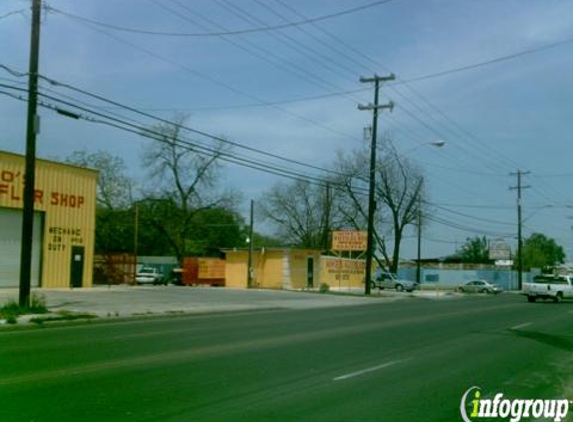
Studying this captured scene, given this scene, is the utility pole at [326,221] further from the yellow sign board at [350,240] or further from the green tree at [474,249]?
the green tree at [474,249]

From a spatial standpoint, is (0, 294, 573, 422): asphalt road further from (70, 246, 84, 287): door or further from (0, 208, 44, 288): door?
(70, 246, 84, 287): door

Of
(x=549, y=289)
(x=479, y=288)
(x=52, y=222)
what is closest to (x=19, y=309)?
(x=52, y=222)

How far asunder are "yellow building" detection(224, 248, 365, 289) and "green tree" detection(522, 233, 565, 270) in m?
83.5

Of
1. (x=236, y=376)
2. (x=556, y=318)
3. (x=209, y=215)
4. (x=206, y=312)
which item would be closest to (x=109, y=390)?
(x=236, y=376)

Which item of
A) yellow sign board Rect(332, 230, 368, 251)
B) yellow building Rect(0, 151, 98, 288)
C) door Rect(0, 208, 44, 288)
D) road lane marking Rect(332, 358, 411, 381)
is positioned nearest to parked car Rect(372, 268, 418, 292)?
yellow sign board Rect(332, 230, 368, 251)

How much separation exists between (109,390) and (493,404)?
5.02 m

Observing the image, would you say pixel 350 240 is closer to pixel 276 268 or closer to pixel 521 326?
pixel 276 268

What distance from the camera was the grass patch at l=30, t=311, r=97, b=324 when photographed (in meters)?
21.3

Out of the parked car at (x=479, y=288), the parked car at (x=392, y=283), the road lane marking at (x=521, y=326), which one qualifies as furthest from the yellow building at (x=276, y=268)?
the road lane marking at (x=521, y=326)

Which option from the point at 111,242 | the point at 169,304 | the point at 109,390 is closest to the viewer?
the point at 109,390

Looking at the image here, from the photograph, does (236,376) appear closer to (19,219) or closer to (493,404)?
(493,404)

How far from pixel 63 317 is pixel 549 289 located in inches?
1288

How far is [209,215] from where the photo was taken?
284 feet

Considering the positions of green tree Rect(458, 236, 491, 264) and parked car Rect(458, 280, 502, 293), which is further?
green tree Rect(458, 236, 491, 264)
